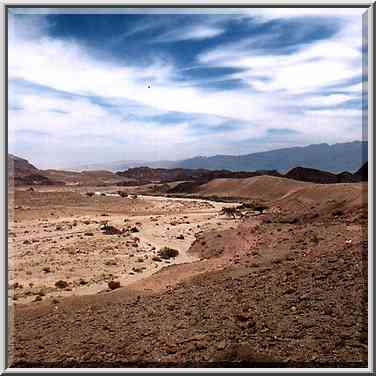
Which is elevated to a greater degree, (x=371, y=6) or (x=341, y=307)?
(x=371, y=6)

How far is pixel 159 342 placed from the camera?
3.29 metres

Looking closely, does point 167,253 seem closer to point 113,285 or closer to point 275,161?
point 113,285

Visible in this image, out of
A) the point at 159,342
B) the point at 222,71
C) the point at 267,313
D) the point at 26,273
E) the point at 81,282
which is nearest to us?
Result: the point at 159,342

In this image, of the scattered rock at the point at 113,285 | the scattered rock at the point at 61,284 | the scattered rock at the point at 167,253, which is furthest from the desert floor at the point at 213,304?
the scattered rock at the point at 167,253

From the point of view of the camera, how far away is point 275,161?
440 centimetres

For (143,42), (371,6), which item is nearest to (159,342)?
(143,42)

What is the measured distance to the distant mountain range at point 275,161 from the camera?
3814 mm

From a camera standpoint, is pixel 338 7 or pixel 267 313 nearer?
pixel 338 7

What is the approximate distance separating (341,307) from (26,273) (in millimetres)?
3565

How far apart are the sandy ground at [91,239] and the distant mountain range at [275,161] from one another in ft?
4.30

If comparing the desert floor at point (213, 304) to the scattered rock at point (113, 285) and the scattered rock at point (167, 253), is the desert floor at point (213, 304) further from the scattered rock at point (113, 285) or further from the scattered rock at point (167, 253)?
the scattered rock at point (167, 253)

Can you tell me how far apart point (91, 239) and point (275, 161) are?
18.5ft

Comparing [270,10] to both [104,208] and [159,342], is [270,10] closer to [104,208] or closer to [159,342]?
[159,342]

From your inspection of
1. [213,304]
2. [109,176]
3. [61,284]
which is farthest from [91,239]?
[213,304]
